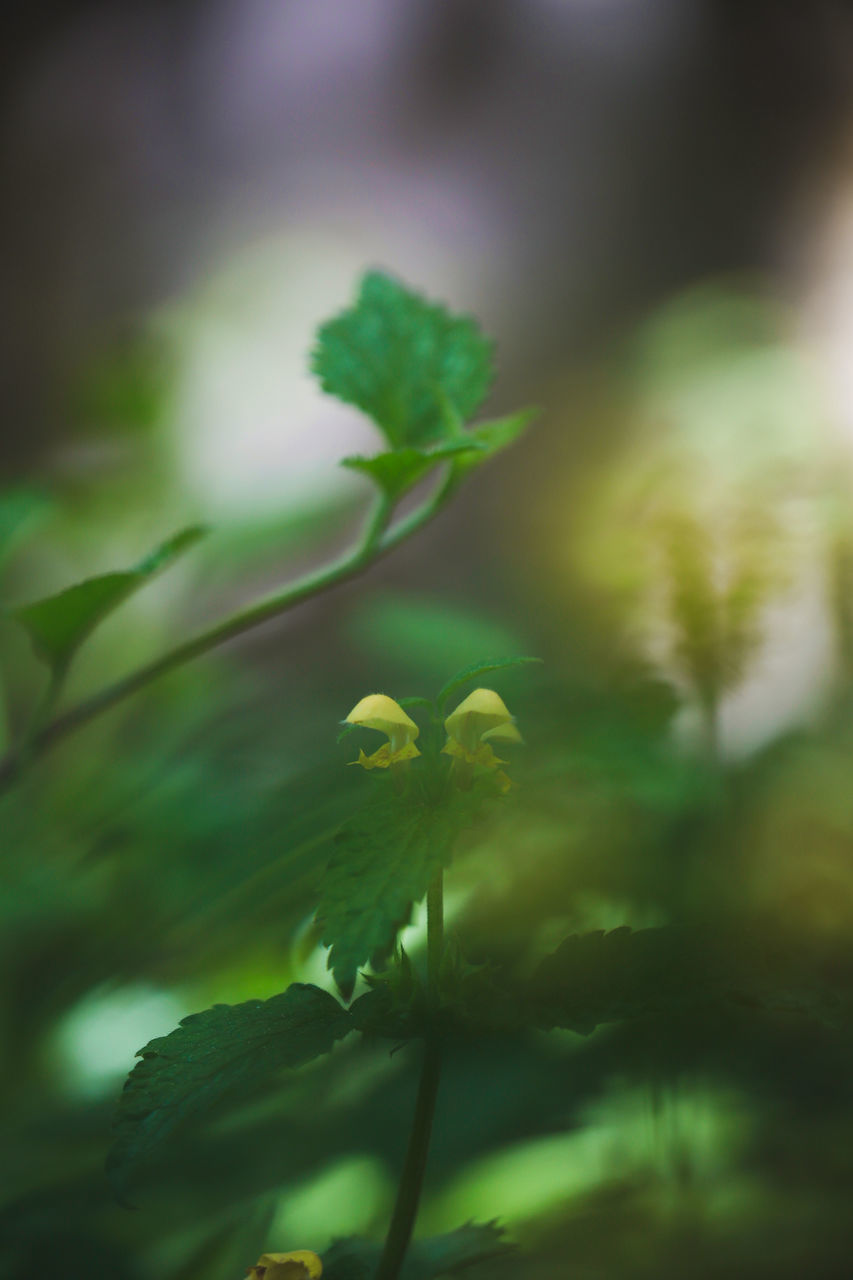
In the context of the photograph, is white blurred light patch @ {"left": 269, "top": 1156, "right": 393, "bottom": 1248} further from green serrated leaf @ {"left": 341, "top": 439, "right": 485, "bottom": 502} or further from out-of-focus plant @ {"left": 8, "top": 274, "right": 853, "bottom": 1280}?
green serrated leaf @ {"left": 341, "top": 439, "right": 485, "bottom": 502}

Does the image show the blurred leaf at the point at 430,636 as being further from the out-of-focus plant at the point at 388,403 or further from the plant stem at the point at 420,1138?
the plant stem at the point at 420,1138

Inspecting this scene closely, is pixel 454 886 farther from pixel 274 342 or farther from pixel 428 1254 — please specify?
pixel 274 342

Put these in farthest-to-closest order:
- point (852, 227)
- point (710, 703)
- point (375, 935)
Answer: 1. point (852, 227)
2. point (710, 703)
3. point (375, 935)

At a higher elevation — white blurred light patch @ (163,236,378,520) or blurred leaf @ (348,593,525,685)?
white blurred light patch @ (163,236,378,520)

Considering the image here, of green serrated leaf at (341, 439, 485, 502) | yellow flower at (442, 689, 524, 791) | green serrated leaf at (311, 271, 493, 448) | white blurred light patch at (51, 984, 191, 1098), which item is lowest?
white blurred light patch at (51, 984, 191, 1098)

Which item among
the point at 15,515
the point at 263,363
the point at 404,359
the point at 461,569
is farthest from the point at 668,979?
the point at 263,363

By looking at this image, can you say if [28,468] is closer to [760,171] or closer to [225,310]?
[225,310]

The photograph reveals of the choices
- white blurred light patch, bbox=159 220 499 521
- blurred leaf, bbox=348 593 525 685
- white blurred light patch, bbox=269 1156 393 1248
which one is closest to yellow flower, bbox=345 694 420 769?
white blurred light patch, bbox=269 1156 393 1248

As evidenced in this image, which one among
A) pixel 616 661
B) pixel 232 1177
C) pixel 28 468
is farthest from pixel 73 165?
pixel 232 1177
